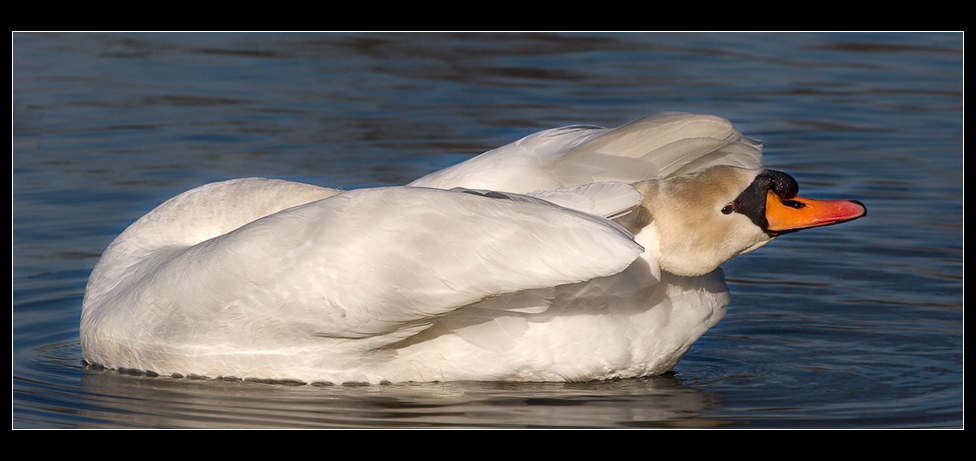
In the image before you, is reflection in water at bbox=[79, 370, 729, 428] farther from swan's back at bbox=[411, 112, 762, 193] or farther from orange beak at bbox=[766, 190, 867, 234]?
swan's back at bbox=[411, 112, 762, 193]

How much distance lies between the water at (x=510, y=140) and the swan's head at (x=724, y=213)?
2.07 feet

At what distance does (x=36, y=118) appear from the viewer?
10.5 metres

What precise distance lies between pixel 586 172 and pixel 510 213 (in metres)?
0.86

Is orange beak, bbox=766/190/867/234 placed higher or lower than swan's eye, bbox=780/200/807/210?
lower

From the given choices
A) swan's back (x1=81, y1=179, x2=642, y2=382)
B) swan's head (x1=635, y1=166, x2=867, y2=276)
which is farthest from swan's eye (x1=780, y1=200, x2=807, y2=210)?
swan's back (x1=81, y1=179, x2=642, y2=382)

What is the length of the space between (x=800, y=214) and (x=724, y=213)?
0.28 metres

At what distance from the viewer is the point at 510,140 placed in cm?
987

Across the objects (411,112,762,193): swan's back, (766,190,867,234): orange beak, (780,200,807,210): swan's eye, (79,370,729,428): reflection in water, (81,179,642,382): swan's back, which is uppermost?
(411,112,762,193): swan's back

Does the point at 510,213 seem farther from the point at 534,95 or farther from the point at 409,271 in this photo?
the point at 534,95

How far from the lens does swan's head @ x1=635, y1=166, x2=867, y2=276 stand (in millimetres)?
4902

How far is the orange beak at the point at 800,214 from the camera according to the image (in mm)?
4895

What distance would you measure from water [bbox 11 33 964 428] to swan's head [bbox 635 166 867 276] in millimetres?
630

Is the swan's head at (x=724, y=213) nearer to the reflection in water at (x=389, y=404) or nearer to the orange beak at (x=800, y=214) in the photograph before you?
the orange beak at (x=800, y=214)

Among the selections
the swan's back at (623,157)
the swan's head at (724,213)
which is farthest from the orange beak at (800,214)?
the swan's back at (623,157)
